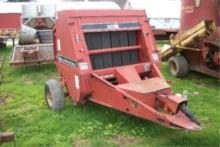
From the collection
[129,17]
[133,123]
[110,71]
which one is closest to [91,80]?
[110,71]

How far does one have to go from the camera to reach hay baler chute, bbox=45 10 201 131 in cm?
481

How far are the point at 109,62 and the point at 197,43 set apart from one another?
2.75 m

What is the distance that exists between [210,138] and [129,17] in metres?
2.13

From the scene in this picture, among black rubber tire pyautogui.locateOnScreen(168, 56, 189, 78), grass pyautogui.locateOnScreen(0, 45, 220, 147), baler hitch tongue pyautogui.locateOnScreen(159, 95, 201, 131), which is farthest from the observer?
black rubber tire pyautogui.locateOnScreen(168, 56, 189, 78)

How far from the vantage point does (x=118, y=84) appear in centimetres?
534

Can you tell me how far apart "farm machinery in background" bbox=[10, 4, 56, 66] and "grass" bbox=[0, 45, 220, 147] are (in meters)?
1.98

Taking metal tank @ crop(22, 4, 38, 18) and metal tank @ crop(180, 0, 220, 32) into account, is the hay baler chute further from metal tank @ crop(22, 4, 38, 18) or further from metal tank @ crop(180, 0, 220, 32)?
metal tank @ crop(22, 4, 38, 18)

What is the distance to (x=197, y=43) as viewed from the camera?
7770 mm

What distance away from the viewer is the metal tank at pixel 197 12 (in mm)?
7855

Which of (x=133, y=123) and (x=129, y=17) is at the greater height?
(x=129, y=17)

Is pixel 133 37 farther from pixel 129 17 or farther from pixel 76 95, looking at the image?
pixel 76 95

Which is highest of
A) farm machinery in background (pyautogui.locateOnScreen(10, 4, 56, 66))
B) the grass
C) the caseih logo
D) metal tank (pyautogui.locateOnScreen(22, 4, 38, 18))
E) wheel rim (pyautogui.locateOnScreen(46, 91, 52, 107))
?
metal tank (pyautogui.locateOnScreen(22, 4, 38, 18))

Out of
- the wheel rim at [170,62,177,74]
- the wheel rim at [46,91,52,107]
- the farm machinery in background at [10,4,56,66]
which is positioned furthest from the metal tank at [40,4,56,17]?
the wheel rim at [46,91,52,107]

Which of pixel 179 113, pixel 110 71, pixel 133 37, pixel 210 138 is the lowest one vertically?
pixel 210 138
